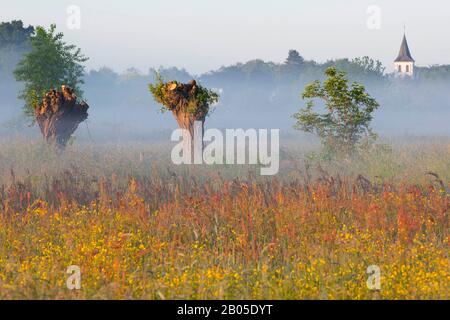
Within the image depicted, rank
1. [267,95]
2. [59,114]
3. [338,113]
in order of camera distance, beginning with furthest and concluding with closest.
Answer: [267,95] < [59,114] < [338,113]

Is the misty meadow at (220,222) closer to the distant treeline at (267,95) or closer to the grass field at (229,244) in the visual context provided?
the grass field at (229,244)

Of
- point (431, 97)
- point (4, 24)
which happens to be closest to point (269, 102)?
point (431, 97)

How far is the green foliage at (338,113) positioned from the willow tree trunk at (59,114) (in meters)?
8.90

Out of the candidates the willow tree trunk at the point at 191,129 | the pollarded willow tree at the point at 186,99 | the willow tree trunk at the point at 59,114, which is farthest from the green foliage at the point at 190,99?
the willow tree trunk at the point at 59,114

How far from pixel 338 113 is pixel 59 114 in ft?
35.3

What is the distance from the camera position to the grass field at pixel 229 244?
7.06 meters

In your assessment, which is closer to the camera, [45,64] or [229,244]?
[229,244]

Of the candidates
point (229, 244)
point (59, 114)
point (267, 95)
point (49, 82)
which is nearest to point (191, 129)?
point (59, 114)

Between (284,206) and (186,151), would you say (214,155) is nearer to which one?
(186,151)

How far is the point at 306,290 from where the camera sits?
7.14m

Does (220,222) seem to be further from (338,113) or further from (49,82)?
(49,82)

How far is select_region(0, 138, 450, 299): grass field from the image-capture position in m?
7.06

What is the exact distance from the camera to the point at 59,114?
2434 cm
